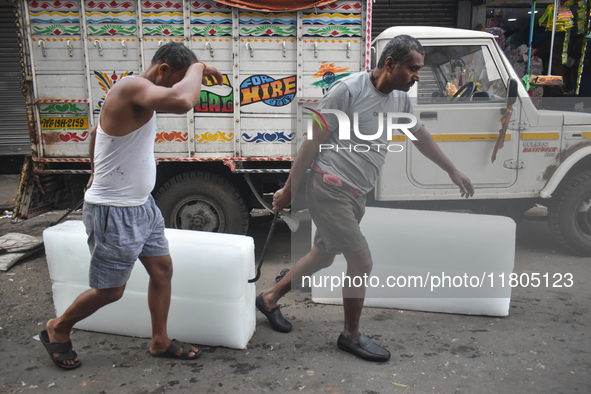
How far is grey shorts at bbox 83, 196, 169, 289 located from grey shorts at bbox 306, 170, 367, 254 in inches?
37.8

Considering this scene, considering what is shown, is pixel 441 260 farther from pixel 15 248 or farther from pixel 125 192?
pixel 15 248

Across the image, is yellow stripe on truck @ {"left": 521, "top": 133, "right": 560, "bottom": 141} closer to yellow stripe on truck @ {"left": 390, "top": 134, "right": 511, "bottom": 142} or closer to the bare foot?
yellow stripe on truck @ {"left": 390, "top": 134, "right": 511, "bottom": 142}

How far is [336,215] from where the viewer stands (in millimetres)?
2738

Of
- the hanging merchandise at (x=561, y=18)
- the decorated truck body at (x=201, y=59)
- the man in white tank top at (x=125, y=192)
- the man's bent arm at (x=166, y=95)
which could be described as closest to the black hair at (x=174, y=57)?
the man in white tank top at (x=125, y=192)

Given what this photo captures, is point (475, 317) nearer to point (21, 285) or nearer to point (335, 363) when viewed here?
point (335, 363)

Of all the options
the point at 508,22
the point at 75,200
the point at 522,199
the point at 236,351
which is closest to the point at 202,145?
Result: the point at 75,200

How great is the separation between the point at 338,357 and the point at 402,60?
1694mm

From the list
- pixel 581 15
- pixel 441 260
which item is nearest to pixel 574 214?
pixel 441 260

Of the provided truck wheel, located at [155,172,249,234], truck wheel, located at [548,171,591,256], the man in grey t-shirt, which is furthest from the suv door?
the man in grey t-shirt

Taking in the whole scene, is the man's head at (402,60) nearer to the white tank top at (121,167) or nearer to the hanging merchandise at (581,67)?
the white tank top at (121,167)

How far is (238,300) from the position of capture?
2.86 metres

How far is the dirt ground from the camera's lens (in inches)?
100

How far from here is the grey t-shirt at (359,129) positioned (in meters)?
2.66

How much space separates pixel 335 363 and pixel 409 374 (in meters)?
0.41
